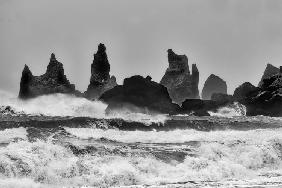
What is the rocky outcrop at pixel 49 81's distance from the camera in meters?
72.8

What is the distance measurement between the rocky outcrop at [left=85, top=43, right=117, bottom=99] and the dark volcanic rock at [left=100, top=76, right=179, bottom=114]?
766 inches

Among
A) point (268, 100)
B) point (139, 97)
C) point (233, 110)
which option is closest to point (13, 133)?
point (139, 97)

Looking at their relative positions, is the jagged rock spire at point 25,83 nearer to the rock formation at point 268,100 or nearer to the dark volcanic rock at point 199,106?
the dark volcanic rock at point 199,106

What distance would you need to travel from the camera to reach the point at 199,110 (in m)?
71.3

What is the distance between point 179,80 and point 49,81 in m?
38.9

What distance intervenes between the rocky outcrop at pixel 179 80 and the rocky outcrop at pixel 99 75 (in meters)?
16.2

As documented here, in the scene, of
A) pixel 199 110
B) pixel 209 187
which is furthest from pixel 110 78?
pixel 209 187

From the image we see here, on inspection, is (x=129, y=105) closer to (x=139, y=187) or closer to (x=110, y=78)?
(x=110, y=78)

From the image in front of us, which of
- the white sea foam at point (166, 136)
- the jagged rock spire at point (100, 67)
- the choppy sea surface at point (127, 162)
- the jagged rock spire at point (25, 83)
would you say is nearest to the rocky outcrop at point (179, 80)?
the jagged rock spire at point (100, 67)

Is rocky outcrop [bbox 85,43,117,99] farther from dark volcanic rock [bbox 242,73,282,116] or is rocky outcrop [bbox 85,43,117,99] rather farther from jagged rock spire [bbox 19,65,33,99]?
dark volcanic rock [bbox 242,73,282,116]

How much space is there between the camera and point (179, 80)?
348 ft

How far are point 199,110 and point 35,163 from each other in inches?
2122

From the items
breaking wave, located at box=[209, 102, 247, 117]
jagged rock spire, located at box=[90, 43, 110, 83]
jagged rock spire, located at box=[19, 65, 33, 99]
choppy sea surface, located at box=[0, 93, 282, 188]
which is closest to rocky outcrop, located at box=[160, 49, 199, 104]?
jagged rock spire, located at box=[90, 43, 110, 83]

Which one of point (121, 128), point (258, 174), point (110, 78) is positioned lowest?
point (258, 174)
